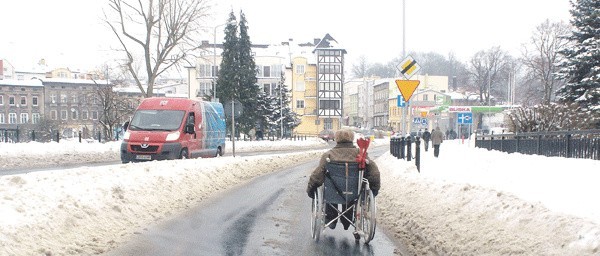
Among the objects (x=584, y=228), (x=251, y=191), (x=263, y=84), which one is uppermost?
(x=263, y=84)

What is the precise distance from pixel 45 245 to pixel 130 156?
13.7 meters

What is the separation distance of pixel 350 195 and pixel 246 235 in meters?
1.72

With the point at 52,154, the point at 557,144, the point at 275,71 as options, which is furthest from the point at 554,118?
the point at 275,71

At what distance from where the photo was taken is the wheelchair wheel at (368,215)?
7.14 metres

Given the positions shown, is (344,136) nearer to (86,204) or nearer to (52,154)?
(86,204)

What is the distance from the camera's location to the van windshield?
66.6ft

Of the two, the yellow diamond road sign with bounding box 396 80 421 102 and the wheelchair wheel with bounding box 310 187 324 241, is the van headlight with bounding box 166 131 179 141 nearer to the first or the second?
the yellow diamond road sign with bounding box 396 80 421 102

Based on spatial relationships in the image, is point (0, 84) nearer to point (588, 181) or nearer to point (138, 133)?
point (138, 133)

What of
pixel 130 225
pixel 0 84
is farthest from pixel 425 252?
pixel 0 84

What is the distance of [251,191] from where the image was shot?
45.8 feet

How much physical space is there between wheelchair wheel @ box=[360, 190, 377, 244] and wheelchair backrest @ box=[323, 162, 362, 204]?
0.52 feet

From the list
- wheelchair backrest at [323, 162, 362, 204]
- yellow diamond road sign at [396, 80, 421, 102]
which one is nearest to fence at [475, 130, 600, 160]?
yellow diamond road sign at [396, 80, 421, 102]

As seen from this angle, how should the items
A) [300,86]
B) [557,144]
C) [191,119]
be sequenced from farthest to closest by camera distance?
1. [300,86]
2. [191,119]
3. [557,144]

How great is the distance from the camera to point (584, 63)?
30656 mm
